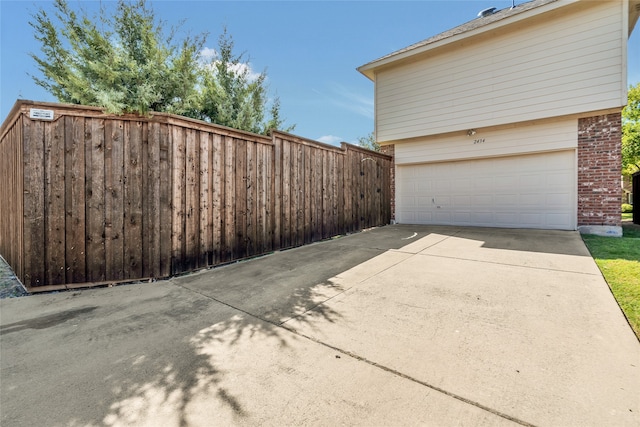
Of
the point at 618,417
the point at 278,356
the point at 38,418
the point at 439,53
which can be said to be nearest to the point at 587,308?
the point at 618,417

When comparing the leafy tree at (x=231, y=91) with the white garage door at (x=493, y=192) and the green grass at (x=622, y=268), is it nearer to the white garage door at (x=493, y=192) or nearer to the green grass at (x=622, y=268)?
the white garage door at (x=493, y=192)

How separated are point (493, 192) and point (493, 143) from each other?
1.35 meters

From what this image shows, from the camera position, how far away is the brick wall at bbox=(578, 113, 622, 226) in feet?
20.4

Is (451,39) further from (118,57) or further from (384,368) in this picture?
(384,368)

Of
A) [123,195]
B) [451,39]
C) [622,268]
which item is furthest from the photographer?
[451,39]

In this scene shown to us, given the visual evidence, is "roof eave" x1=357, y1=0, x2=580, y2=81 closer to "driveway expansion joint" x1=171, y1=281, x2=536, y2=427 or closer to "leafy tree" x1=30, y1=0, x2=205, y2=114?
"leafy tree" x1=30, y1=0, x2=205, y2=114

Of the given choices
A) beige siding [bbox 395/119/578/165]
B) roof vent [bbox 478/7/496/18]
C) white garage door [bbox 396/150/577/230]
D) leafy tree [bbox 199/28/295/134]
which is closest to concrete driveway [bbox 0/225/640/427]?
white garage door [bbox 396/150/577/230]

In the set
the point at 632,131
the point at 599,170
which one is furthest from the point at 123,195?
the point at 632,131

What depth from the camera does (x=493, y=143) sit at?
756 cm

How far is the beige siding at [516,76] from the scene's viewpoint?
6.09m

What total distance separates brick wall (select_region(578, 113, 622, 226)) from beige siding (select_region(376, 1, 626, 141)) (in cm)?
50

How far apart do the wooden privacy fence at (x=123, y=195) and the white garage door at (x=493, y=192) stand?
5.51m

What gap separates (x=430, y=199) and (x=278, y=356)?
7799 millimetres

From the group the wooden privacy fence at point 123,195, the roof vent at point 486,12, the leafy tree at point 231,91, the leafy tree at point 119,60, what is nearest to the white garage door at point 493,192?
the leafy tree at point 231,91
